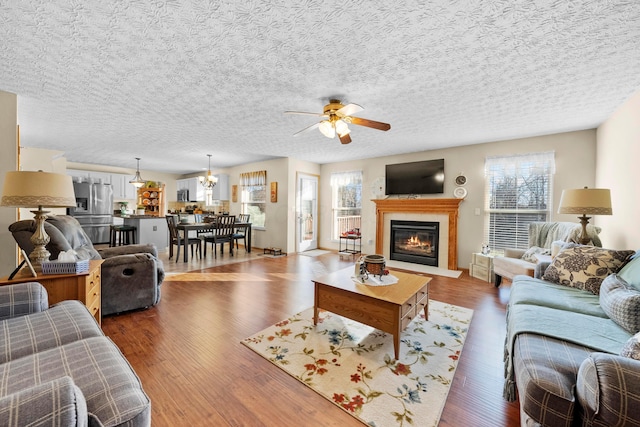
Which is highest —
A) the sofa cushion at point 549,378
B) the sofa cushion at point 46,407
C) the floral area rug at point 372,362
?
the sofa cushion at point 46,407

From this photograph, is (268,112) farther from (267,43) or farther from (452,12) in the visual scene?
(452,12)

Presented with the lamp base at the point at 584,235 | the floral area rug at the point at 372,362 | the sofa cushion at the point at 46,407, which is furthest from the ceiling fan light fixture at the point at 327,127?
the lamp base at the point at 584,235

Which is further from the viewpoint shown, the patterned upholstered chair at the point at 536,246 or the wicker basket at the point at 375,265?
the patterned upholstered chair at the point at 536,246

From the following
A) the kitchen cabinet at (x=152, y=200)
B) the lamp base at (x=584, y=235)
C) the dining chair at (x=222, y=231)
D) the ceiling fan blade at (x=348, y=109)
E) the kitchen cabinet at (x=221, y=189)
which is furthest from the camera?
the kitchen cabinet at (x=152, y=200)

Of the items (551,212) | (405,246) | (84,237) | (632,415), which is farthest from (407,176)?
(84,237)

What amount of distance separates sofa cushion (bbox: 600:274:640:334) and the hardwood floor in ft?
2.52

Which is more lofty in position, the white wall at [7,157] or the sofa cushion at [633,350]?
the white wall at [7,157]

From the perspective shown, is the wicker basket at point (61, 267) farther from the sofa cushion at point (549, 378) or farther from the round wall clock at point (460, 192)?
the round wall clock at point (460, 192)

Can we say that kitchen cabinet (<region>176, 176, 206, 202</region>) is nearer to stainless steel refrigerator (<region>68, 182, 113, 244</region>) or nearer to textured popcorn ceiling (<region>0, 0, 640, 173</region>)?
stainless steel refrigerator (<region>68, 182, 113, 244</region>)

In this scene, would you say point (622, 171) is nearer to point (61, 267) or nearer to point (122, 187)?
point (61, 267)

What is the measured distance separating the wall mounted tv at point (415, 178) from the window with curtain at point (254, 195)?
3.15 meters

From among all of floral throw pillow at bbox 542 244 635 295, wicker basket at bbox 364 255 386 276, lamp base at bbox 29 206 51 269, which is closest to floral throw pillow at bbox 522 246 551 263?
floral throw pillow at bbox 542 244 635 295

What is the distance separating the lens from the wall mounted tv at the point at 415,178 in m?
5.09

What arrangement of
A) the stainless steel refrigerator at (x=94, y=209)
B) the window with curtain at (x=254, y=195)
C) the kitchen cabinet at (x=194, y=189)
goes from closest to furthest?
1. the stainless steel refrigerator at (x=94, y=209)
2. the window with curtain at (x=254, y=195)
3. the kitchen cabinet at (x=194, y=189)
